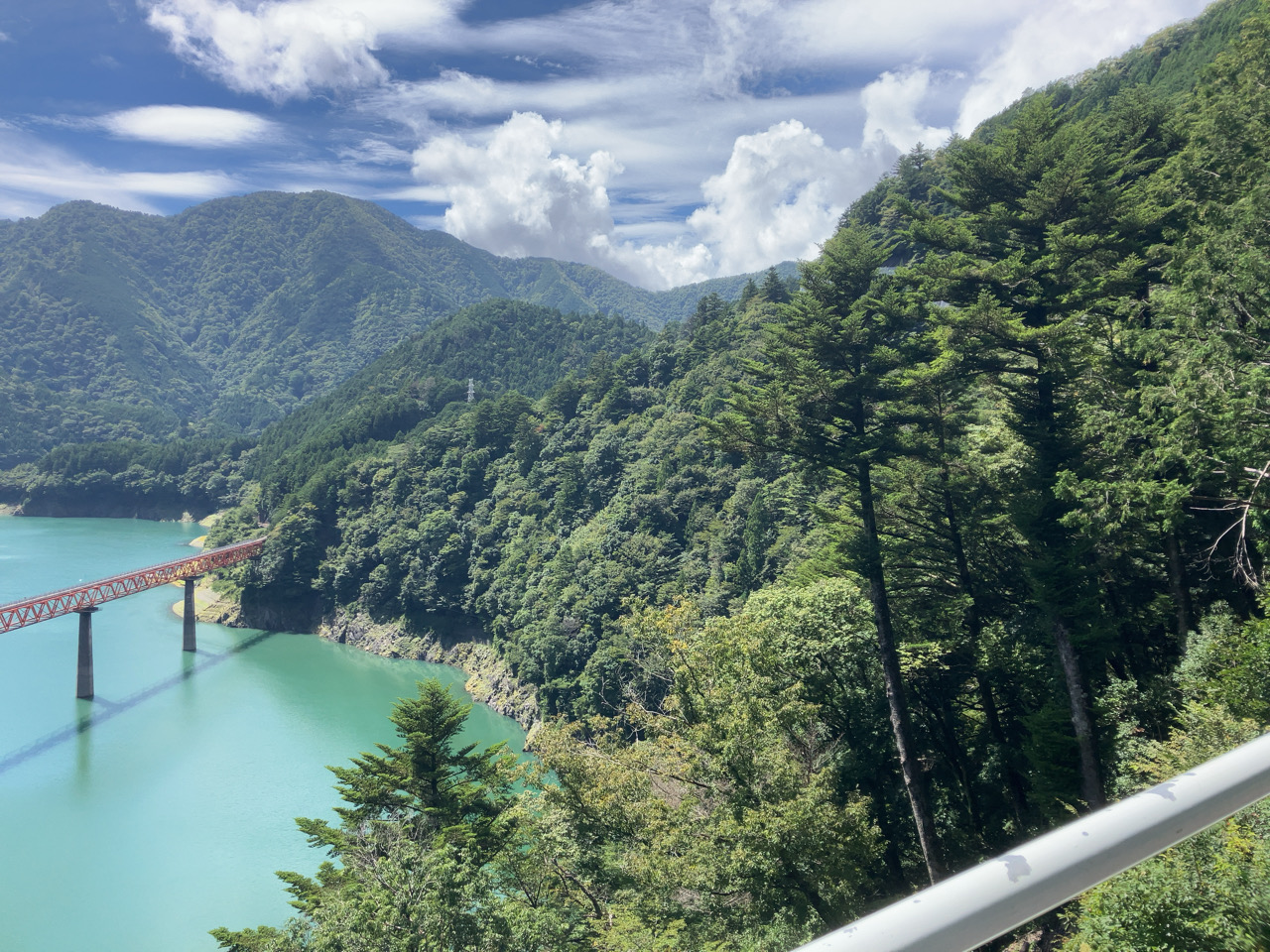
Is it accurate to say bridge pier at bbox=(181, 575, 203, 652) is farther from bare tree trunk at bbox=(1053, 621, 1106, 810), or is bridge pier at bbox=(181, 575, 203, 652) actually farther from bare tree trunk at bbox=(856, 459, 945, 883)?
bare tree trunk at bbox=(1053, 621, 1106, 810)

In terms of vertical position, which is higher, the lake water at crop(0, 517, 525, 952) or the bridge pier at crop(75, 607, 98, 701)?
the bridge pier at crop(75, 607, 98, 701)

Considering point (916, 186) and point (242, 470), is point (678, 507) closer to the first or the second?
point (916, 186)

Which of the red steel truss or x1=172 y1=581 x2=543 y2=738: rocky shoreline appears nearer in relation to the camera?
the red steel truss

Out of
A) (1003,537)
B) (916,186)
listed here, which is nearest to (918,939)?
(1003,537)

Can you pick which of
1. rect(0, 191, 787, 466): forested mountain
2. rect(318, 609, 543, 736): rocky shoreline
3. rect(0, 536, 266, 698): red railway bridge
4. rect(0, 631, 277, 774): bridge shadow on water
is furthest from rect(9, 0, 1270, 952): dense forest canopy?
rect(0, 191, 787, 466): forested mountain

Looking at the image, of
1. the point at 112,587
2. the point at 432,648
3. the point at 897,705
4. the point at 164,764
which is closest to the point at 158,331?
the point at 112,587
